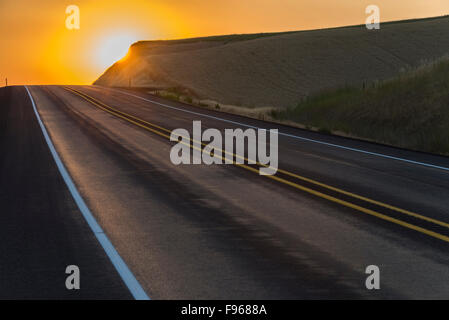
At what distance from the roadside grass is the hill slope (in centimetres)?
2731

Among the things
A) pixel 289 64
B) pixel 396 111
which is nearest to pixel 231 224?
pixel 396 111

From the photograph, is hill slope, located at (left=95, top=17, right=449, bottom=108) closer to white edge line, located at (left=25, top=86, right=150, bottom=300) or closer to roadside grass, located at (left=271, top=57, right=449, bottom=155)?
roadside grass, located at (left=271, top=57, right=449, bottom=155)

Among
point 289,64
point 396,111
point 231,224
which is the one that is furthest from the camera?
point 289,64

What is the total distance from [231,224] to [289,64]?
225 ft

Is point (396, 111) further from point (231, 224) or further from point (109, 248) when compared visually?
point (109, 248)

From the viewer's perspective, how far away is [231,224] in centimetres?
887

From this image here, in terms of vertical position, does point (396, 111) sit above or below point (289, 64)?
below

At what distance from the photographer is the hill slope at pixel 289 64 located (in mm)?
63194

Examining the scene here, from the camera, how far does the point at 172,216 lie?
9.36 meters

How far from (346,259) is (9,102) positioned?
108 feet
